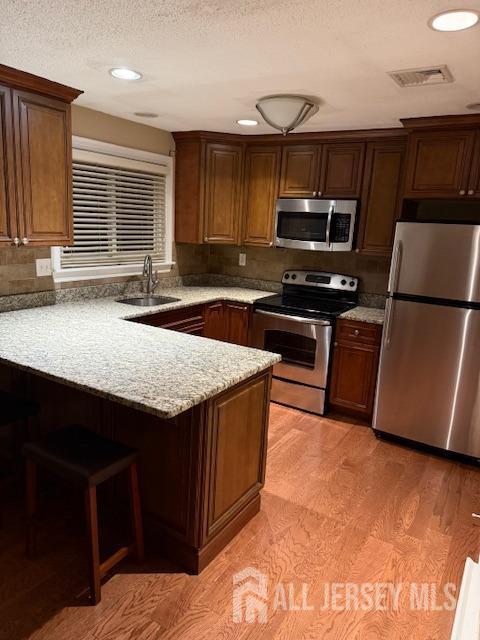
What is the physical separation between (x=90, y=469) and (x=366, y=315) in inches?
99.1

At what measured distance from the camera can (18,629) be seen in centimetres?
167

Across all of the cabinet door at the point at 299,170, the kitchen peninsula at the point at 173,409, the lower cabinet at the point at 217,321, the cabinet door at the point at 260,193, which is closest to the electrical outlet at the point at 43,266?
the kitchen peninsula at the point at 173,409

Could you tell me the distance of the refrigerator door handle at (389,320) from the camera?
125 inches

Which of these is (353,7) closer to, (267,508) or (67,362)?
(67,362)

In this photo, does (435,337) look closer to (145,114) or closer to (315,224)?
(315,224)

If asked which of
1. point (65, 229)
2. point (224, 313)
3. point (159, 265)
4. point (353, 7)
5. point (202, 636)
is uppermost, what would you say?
point (353, 7)

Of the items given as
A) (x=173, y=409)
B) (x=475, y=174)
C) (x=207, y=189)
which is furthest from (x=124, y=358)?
(x=475, y=174)

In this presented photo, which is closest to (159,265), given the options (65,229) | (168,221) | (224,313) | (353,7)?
(168,221)

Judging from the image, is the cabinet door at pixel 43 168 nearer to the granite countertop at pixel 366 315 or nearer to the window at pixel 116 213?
the window at pixel 116 213

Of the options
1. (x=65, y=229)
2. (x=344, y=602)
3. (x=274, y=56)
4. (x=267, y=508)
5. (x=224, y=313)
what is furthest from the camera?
(x=224, y=313)

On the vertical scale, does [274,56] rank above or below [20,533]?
above

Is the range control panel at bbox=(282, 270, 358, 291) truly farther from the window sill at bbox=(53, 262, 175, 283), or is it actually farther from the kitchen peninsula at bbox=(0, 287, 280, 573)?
the kitchen peninsula at bbox=(0, 287, 280, 573)

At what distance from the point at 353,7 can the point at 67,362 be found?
5.85 feet

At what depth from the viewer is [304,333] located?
3.71 metres
